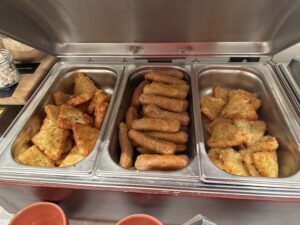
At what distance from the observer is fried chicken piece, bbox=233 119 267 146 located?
148 cm

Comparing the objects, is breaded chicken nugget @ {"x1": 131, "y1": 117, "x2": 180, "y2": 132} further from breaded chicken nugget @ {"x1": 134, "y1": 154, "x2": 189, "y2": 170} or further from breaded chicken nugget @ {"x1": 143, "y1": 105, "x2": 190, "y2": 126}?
breaded chicken nugget @ {"x1": 134, "y1": 154, "x2": 189, "y2": 170}

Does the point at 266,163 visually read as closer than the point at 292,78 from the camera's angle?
Yes

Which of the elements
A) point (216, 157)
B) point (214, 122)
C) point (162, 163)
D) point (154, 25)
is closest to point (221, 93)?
point (214, 122)

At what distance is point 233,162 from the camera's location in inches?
52.4

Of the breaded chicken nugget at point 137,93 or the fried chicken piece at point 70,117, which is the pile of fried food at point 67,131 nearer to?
the fried chicken piece at point 70,117

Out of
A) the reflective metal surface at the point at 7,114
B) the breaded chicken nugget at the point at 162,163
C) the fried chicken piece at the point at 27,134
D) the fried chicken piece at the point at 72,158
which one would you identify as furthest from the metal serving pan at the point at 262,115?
the reflective metal surface at the point at 7,114

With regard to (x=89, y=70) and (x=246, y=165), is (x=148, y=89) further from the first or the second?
(x=246, y=165)

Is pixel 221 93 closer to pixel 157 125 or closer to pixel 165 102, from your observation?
pixel 165 102

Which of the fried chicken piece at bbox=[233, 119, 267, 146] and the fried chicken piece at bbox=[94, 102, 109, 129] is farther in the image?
the fried chicken piece at bbox=[94, 102, 109, 129]

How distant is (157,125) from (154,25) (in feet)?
2.53

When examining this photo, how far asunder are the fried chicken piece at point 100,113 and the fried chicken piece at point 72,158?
0.23m

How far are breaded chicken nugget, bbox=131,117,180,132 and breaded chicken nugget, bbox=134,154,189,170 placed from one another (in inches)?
8.4

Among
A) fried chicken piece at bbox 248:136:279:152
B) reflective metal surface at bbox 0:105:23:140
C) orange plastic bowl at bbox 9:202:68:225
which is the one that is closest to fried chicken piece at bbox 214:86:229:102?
fried chicken piece at bbox 248:136:279:152

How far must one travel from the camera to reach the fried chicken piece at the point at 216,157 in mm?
1340
